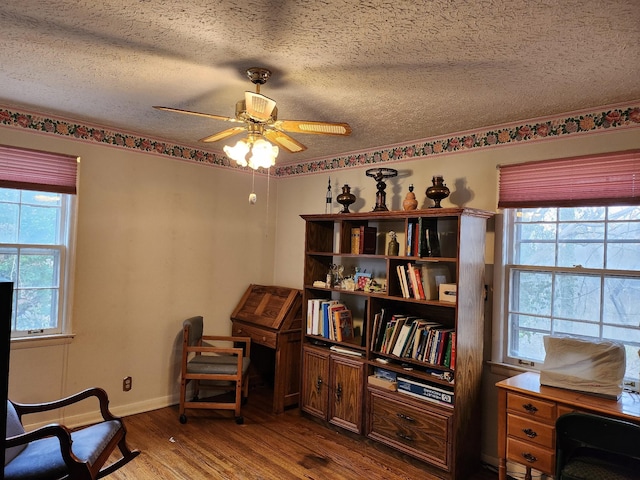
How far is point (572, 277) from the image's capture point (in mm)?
2795

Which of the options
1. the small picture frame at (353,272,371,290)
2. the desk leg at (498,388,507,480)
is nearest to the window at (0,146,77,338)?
the small picture frame at (353,272,371,290)

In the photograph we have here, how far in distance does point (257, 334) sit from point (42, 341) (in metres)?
1.69

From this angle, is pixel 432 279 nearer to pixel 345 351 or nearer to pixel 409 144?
pixel 345 351

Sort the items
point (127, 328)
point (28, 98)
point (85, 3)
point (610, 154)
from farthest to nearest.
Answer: point (127, 328) → point (28, 98) → point (610, 154) → point (85, 3)

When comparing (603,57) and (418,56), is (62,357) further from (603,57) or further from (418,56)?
(603,57)

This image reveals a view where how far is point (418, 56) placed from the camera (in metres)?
2.02

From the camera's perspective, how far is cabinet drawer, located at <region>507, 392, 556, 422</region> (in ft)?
7.72

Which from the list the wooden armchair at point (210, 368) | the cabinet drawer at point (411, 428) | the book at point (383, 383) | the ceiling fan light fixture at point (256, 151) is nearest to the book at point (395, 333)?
the book at point (383, 383)

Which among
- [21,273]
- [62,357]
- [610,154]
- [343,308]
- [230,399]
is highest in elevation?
[610,154]

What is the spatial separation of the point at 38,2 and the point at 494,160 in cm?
277

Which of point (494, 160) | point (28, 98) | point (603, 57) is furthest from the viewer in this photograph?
point (494, 160)

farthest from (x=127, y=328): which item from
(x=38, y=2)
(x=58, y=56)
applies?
(x=38, y=2)

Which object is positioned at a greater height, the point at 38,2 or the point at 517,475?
the point at 38,2

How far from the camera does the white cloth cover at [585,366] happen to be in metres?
2.34
